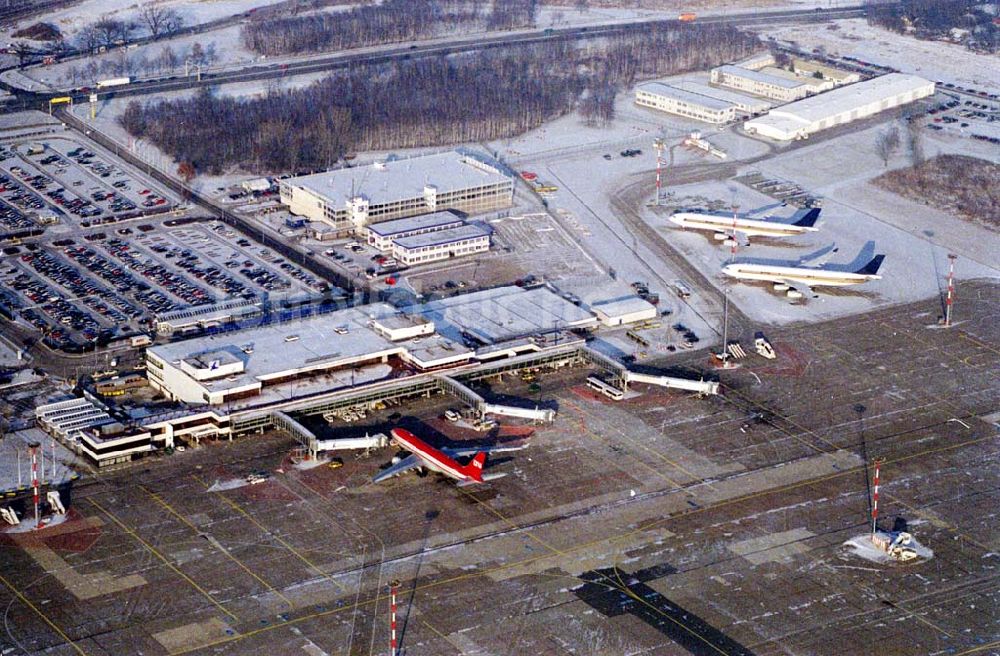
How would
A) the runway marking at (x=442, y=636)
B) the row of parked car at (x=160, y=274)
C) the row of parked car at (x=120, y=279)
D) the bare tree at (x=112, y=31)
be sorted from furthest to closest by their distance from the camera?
the bare tree at (x=112, y=31)
the row of parked car at (x=160, y=274)
the row of parked car at (x=120, y=279)
the runway marking at (x=442, y=636)

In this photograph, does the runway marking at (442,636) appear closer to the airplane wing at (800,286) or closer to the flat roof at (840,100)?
the airplane wing at (800,286)

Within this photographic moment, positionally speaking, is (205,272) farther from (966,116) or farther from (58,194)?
(966,116)

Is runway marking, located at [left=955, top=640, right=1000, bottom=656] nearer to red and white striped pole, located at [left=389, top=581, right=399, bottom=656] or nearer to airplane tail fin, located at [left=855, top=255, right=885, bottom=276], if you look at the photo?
red and white striped pole, located at [left=389, top=581, right=399, bottom=656]

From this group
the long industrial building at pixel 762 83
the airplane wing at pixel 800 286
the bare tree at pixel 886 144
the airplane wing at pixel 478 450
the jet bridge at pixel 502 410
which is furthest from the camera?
the long industrial building at pixel 762 83

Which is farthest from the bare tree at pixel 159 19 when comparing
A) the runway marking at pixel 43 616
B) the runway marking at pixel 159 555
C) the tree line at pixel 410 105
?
the runway marking at pixel 43 616

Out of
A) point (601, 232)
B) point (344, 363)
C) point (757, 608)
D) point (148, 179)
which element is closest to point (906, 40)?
point (601, 232)

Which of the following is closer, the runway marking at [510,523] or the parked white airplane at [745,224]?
the runway marking at [510,523]
